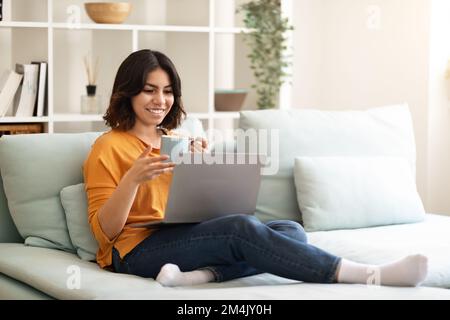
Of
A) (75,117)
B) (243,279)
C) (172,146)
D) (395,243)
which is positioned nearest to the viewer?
(172,146)

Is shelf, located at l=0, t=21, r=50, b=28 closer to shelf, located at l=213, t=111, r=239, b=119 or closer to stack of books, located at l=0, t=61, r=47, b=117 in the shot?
stack of books, located at l=0, t=61, r=47, b=117

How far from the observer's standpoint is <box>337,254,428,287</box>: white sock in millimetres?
2377

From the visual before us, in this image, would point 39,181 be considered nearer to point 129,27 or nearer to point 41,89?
point 41,89

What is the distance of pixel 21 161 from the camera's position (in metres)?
→ 2.88

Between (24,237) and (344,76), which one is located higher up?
(344,76)

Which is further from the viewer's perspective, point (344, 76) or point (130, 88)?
point (344, 76)

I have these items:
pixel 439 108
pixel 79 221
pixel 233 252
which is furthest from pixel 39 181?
pixel 439 108

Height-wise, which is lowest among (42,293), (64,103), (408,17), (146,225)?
(42,293)

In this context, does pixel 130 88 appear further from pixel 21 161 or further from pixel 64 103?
pixel 64 103

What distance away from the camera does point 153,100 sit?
2.77m

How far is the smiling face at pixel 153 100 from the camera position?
2764 millimetres

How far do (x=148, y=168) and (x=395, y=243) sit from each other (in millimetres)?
1001

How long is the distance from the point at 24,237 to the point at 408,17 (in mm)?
2634
